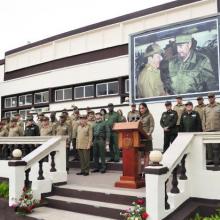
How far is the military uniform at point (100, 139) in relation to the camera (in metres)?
9.52

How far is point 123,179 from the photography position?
750 centimetres

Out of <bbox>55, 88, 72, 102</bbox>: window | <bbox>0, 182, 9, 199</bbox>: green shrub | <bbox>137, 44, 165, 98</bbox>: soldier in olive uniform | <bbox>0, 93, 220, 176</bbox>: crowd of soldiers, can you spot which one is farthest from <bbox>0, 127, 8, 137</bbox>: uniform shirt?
<bbox>55, 88, 72, 102</bbox>: window

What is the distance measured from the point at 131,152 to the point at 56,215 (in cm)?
189

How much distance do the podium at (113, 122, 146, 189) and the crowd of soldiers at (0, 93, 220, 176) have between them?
0.32 metres

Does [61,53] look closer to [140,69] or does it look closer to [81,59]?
[81,59]

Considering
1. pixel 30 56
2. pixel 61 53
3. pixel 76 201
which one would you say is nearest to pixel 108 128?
pixel 76 201

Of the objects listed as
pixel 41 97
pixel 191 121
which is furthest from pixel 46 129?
pixel 41 97

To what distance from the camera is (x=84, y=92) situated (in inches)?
680

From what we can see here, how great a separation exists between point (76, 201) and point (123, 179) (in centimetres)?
106

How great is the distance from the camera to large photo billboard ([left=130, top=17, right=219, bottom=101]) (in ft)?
37.0

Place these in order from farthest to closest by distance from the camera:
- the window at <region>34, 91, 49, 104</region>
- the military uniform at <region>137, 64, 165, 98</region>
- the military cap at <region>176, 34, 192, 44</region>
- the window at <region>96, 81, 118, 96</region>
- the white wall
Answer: the window at <region>34, 91, 49, 104</region>
the window at <region>96, 81, 118, 96</region>
the white wall
the military uniform at <region>137, 64, 165, 98</region>
the military cap at <region>176, 34, 192, 44</region>

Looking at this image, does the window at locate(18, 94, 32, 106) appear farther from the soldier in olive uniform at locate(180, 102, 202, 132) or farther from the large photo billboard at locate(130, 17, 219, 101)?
the soldier in olive uniform at locate(180, 102, 202, 132)

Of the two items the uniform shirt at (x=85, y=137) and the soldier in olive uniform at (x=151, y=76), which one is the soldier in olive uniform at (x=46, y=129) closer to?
the uniform shirt at (x=85, y=137)

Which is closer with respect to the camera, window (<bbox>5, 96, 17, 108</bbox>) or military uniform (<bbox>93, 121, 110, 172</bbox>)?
military uniform (<bbox>93, 121, 110, 172</bbox>)
